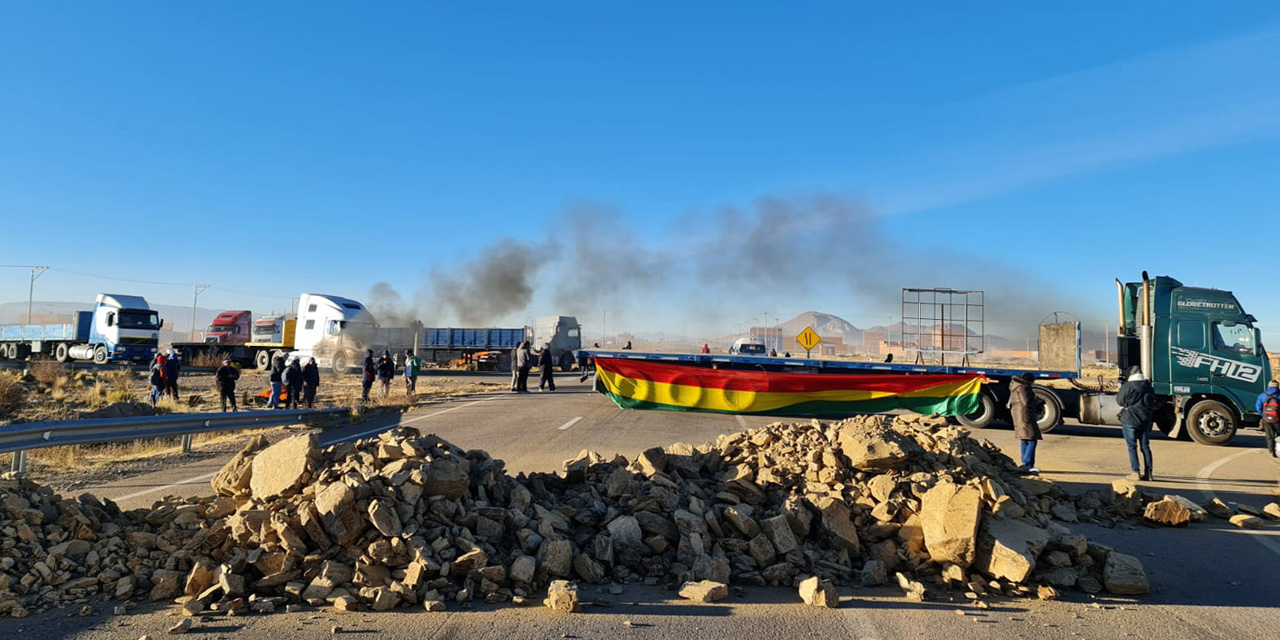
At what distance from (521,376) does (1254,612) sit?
2068 centimetres

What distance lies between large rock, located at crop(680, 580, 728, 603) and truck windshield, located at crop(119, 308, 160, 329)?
128ft

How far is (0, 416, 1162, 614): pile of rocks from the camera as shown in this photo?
477 cm

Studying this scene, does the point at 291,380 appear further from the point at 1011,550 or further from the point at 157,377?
the point at 1011,550

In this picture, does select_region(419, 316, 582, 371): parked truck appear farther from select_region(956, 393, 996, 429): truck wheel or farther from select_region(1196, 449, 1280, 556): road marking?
select_region(1196, 449, 1280, 556): road marking

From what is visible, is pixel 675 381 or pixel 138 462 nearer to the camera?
pixel 138 462

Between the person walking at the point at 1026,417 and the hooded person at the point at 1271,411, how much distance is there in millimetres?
4903

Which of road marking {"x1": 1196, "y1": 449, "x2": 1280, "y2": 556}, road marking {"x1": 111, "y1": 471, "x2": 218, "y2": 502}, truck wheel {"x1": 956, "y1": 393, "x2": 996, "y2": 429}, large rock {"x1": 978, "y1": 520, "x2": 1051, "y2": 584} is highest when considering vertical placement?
truck wheel {"x1": 956, "y1": 393, "x2": 996, "y2": 429}

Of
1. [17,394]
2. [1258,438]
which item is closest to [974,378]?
[1258,438]

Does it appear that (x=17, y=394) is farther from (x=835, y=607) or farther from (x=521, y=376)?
(x=835, y=607)

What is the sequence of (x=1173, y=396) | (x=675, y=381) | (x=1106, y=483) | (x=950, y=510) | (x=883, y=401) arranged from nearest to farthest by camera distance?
1. (x=950, y=510)
2. (x=1106, y=483)
3. (x=1173, y=396)
4. (x=883, y=401)
5. (x=675, y=381)

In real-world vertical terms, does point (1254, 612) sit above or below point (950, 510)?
below

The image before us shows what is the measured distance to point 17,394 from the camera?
736 inches

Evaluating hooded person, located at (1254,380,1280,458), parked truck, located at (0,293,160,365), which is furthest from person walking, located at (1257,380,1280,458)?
parked truck, located at (0,293,160,365)

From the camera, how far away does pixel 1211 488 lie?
9477 millimetres
